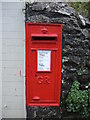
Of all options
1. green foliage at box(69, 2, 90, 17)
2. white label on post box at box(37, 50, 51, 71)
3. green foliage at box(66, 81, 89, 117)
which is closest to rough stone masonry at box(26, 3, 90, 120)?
green foliage at box(66, 81, 89, 117)

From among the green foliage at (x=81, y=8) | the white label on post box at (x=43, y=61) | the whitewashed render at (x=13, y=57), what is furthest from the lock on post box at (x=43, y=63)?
the green foliage at (x=81, y=8)

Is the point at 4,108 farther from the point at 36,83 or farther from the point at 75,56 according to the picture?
the point at 75,56

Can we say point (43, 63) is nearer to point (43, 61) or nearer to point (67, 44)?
point (43, 61)

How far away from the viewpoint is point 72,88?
275cm

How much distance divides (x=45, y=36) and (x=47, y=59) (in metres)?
0.42

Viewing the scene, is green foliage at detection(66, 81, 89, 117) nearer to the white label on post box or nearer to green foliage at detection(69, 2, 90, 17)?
the white label on post box

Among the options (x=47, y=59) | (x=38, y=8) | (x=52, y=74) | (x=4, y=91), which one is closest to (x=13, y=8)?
(x=38, y=8)

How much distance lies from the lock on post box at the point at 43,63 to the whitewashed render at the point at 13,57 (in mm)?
429

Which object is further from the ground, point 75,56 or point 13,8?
point 13,8

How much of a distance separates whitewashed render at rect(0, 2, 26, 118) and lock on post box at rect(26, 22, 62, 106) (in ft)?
1.41

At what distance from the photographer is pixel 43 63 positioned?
256cm

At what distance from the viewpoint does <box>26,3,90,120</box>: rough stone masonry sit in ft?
8.82

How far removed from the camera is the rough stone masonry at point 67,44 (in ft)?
8.82

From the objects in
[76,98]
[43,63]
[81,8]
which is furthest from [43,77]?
[81,8]
